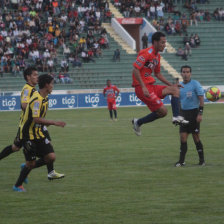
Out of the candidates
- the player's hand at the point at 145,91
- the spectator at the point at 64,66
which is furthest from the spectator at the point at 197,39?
the player's hand at the point at 145,91

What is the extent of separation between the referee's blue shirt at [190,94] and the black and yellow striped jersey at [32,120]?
3.95 m

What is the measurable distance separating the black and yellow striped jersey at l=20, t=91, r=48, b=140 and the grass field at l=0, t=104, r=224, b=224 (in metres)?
0.92

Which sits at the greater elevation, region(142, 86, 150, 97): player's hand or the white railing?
region(142, 86, 150, 97): player's hand

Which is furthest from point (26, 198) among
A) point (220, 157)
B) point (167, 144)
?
point (167, 144)

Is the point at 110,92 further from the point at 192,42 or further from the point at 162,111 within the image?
the point at 192,42

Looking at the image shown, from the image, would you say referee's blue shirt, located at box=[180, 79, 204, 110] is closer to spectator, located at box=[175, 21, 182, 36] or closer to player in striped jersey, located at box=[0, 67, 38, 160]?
player in striped jersey, located at box=[0, 67, 38, 160]

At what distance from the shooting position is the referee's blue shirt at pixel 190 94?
41.7ft

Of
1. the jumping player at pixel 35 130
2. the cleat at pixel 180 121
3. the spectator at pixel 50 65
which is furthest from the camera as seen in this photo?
the spectator at pixel 50 65

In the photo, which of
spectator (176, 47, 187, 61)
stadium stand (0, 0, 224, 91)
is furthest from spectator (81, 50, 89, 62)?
spectator (176, 47, 187, 61)

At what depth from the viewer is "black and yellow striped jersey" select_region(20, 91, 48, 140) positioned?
378 inches

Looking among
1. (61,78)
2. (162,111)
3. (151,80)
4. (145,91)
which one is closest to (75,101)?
(61,78)

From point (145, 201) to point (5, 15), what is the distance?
4014cm

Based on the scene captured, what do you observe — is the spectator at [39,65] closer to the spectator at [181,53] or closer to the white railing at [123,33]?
the white railing at [123,33]

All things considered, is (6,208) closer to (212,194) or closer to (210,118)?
(212,194)
